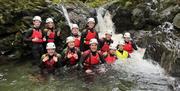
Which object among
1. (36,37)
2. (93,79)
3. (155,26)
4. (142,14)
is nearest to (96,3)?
(142,14)

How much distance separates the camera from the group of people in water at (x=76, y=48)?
11883 millimetres

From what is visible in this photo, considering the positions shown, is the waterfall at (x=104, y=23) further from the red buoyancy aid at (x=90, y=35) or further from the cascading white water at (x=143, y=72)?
the red buoyancy aid at (x=90, y=35)

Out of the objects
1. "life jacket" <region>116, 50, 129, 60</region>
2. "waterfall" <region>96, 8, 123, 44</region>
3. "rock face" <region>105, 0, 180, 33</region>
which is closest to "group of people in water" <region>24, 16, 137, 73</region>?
"life jacket" <region>116, 50, 129, 60</region>

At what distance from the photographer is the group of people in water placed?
468 inches

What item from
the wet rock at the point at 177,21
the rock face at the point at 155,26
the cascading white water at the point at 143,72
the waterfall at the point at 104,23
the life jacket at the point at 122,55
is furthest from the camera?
the waterfall at the point at 104,23

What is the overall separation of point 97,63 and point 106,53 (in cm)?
81

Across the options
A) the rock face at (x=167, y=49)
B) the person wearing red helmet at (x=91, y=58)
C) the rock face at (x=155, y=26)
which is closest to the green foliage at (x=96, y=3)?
the rock face at (x=155, y=26)

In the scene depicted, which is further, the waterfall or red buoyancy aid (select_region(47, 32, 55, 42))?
the waterfall

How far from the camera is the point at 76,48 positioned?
40.2 ft

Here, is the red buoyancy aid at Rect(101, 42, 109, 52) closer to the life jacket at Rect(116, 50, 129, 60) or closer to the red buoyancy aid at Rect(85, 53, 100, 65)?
the life jacket at Rect(116, 50, 129, 60)

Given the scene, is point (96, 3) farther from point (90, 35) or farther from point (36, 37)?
point (36, 37)

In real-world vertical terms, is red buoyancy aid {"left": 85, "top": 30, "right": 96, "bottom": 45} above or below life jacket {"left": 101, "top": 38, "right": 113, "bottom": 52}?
above

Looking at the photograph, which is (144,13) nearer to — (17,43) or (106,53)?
(106,53)

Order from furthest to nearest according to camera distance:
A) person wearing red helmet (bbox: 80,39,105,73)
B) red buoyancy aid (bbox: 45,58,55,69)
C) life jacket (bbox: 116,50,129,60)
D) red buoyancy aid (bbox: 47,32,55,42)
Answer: red buoyancy aid (bbox: 47,32,55,42), life jacket (bbox: 116,50,129,60), red buoyancy aid (bbox: 45,58,55,69), person wearing red helmet (bbox: 80,39,105,73)
